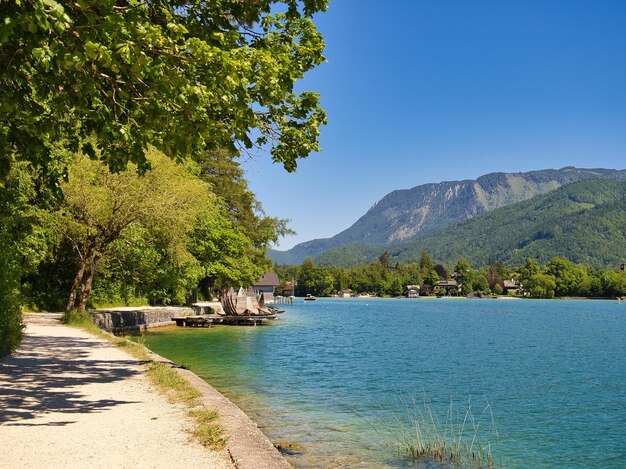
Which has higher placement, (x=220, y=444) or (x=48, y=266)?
(x=48, y=266)

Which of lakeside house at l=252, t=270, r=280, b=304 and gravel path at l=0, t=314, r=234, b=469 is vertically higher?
lakeside house at l=252, t=270, r=280, b=304

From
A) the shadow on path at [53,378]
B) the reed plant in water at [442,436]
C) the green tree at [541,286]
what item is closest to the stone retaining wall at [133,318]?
the shadow on path at [53,378]

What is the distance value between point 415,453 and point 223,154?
5302 cm

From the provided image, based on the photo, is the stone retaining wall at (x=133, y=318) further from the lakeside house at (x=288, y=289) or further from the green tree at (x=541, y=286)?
the green tree at (x=541, y=286)

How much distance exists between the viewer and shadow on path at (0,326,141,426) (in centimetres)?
895

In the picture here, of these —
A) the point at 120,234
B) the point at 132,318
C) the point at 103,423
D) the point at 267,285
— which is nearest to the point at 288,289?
the point at 267,285

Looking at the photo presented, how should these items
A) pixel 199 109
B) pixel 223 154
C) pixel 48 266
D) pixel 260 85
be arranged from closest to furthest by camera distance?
pixel 199 109
pixel 260 85
pixel 48 266
pixel 223 154

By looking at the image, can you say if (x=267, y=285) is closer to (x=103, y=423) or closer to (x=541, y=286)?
(x=541, y=286)

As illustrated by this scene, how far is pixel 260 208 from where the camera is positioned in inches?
2630

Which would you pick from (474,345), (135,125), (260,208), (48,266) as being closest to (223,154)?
(260,208)

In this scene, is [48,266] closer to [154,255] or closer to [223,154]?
[154,255]

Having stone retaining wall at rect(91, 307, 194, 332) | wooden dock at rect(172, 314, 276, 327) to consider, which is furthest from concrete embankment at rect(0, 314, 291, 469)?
wooden dock at rect(172, 314, 276, 327)

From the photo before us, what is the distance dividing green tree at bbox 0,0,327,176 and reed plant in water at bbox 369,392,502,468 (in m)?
6.12

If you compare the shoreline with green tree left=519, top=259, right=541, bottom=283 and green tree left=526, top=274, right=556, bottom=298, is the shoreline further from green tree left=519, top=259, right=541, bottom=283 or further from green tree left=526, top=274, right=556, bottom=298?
green tree left=519, top=259, right=541, bottom=283
